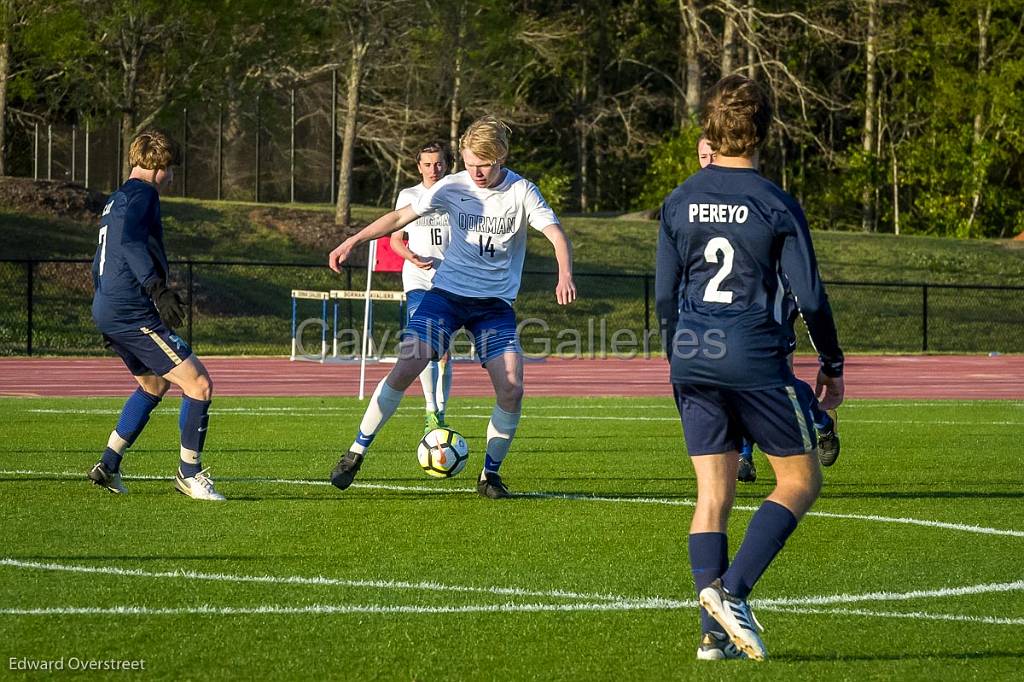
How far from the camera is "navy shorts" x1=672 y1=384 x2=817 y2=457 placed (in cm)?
536

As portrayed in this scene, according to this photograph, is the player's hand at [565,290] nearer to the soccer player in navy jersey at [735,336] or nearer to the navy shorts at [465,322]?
the navy shorts at [465,322]

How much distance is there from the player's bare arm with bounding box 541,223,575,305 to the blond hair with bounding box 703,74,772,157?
11.1ft

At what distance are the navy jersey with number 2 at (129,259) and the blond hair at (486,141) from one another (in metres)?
1.84

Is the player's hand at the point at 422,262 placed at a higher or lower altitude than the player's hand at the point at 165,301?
higher

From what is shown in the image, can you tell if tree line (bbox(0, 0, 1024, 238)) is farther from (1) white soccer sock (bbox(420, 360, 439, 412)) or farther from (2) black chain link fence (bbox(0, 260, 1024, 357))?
(1) white soccer sock (bbox(420, 360, 439, 412))

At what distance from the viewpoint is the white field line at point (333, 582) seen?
628 cm

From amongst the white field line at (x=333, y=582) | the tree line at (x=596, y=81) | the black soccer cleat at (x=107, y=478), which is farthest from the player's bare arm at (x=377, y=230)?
the tree line at (x=596, y=81)

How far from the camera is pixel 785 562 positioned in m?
7.16

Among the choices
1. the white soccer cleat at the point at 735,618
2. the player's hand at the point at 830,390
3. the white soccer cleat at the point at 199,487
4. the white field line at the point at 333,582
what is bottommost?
the white soccer cleat at the point at 199,487

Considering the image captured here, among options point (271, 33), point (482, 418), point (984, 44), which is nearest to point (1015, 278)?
point (984, 44)

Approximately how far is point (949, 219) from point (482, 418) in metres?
37.7

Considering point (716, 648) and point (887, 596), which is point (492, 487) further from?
point (716, 648)

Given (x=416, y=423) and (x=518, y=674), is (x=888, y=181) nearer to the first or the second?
(x=416, y=423)

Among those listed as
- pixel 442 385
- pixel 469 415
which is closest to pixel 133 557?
pixel 442 385
